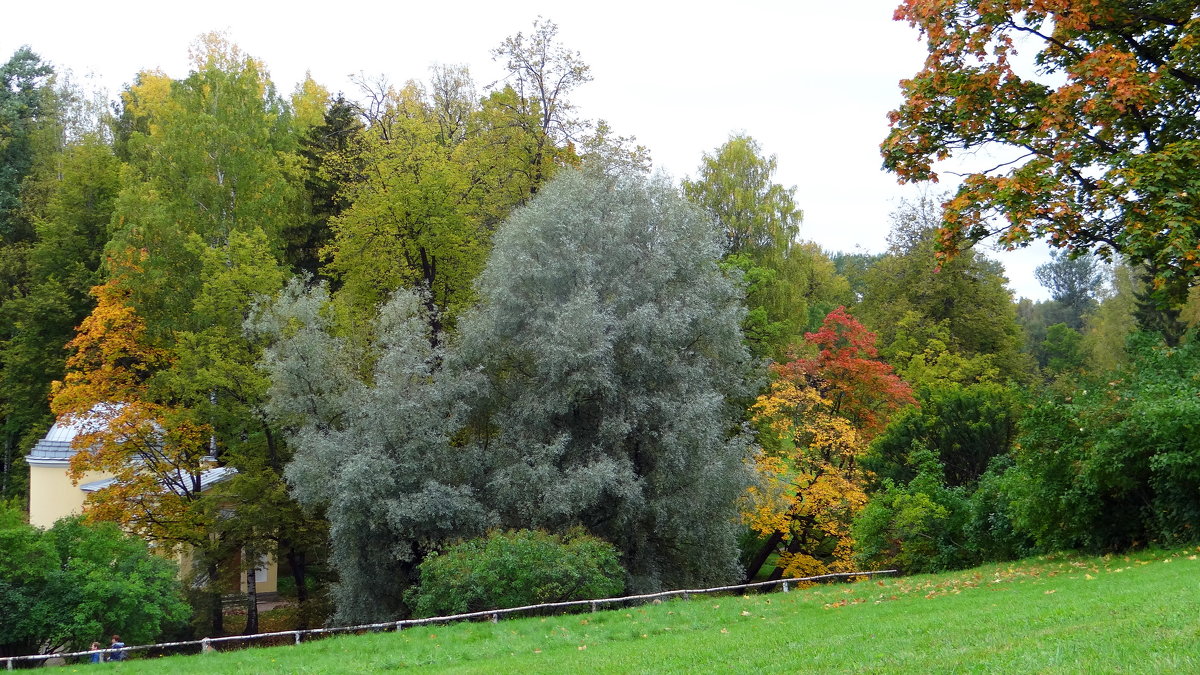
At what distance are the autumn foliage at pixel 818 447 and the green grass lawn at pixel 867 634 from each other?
920 centimetres

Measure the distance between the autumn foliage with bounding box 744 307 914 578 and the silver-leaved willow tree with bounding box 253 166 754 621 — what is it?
11.4 ft

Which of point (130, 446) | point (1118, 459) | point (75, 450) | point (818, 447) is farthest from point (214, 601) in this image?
A: point (1118, 459)

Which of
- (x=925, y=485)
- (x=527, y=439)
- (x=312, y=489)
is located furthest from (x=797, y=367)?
(x=312, y=489)

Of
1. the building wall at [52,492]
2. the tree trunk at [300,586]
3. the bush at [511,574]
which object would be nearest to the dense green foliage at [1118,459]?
the bush at [511,574]

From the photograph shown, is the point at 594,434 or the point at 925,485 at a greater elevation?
Answer: the point at 594,434

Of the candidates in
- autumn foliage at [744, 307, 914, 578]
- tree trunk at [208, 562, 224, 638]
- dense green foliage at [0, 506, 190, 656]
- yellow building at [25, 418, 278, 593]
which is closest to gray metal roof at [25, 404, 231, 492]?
yellow building at [25, 418, 278, 593]

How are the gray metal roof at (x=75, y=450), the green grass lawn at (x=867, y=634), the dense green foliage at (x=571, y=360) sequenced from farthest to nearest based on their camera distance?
1. the gray metal roof at (x=75, y=450)
2. the dense green foliage at (x=571, y=360)
3. the green grass lawn at (x=867, y=634)

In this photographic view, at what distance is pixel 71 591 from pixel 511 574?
9341mm

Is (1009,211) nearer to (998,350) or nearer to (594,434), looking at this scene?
(594,434)

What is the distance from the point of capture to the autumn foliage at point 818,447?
27.8 m

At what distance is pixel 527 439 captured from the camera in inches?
922

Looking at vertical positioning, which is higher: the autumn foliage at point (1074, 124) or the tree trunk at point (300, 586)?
the autumn foliage at point (1074, 124)

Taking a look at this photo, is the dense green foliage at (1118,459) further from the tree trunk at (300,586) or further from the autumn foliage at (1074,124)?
the tree trunk at (300,586)

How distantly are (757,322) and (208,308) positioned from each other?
2062 cm
